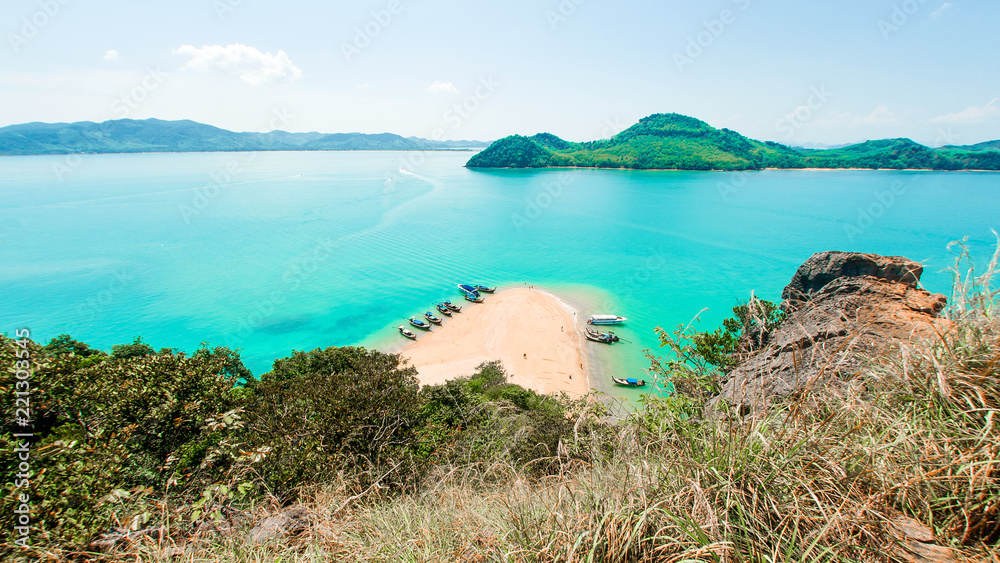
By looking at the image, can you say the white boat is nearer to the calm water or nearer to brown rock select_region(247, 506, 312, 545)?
the calm water

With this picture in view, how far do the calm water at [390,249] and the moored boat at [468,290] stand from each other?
1.60 metres

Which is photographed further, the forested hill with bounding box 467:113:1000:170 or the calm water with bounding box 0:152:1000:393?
the forested hill with bounding box 467:113:1000:170

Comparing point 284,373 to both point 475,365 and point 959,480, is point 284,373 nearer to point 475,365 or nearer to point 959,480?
point 475,365

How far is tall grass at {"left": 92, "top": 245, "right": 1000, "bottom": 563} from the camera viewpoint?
2781mm

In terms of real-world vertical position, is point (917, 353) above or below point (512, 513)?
above

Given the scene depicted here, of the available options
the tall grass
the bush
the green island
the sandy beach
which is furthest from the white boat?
the tall grass

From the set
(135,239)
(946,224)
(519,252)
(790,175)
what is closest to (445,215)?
(519,252)

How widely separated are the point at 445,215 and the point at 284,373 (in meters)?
66.4

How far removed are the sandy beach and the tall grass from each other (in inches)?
891

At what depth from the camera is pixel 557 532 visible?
3055 millimetres

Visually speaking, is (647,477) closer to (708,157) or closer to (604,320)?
(604,320)

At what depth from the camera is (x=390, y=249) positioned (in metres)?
61.3

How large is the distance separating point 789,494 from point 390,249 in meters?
61.9

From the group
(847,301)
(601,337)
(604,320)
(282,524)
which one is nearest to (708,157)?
(604,320)
